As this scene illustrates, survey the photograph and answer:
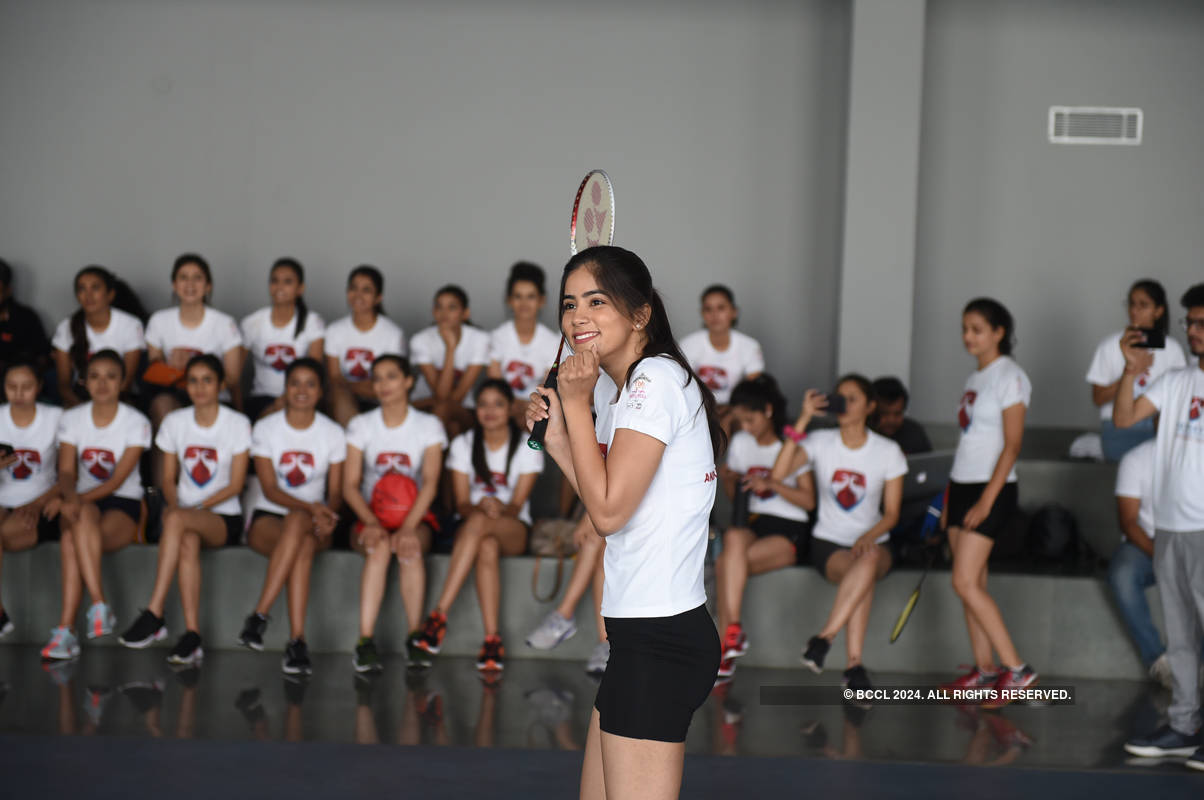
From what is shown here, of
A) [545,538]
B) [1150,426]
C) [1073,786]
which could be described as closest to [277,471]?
[545,538]

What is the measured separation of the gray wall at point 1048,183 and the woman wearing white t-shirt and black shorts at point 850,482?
217cm

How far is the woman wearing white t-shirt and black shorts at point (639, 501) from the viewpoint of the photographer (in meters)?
1.97

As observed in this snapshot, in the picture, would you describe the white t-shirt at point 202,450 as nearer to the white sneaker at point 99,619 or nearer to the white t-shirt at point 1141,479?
the white sneaker at point 99,619

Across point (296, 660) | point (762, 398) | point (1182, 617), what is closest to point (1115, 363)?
point (762, 398)

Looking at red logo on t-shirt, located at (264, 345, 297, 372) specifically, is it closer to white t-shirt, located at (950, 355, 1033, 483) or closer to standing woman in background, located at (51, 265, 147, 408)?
standing woman in background, located at (51, 265, 147, 408)

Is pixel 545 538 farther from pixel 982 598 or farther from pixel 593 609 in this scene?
pixel 982 598

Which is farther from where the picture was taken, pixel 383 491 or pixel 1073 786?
pixel 383 491

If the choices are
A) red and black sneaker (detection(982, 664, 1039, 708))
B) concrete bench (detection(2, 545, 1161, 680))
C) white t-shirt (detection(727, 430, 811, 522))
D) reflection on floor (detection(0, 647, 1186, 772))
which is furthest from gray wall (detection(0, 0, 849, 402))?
reflection on floor (detection(0, 647, 1186, 772))

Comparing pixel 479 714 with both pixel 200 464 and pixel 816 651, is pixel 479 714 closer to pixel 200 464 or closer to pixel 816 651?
pixel 816 651

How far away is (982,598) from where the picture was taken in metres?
4.59

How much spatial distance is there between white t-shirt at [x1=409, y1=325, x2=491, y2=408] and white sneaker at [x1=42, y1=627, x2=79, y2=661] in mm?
2217

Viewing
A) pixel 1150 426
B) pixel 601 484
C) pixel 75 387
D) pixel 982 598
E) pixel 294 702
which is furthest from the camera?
pixel 75 387

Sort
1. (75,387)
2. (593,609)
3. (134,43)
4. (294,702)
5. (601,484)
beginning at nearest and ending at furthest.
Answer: (601,484) → (294,702) → (593,609) → (75,387) → (134,43)

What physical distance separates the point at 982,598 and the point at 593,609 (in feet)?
5.22
